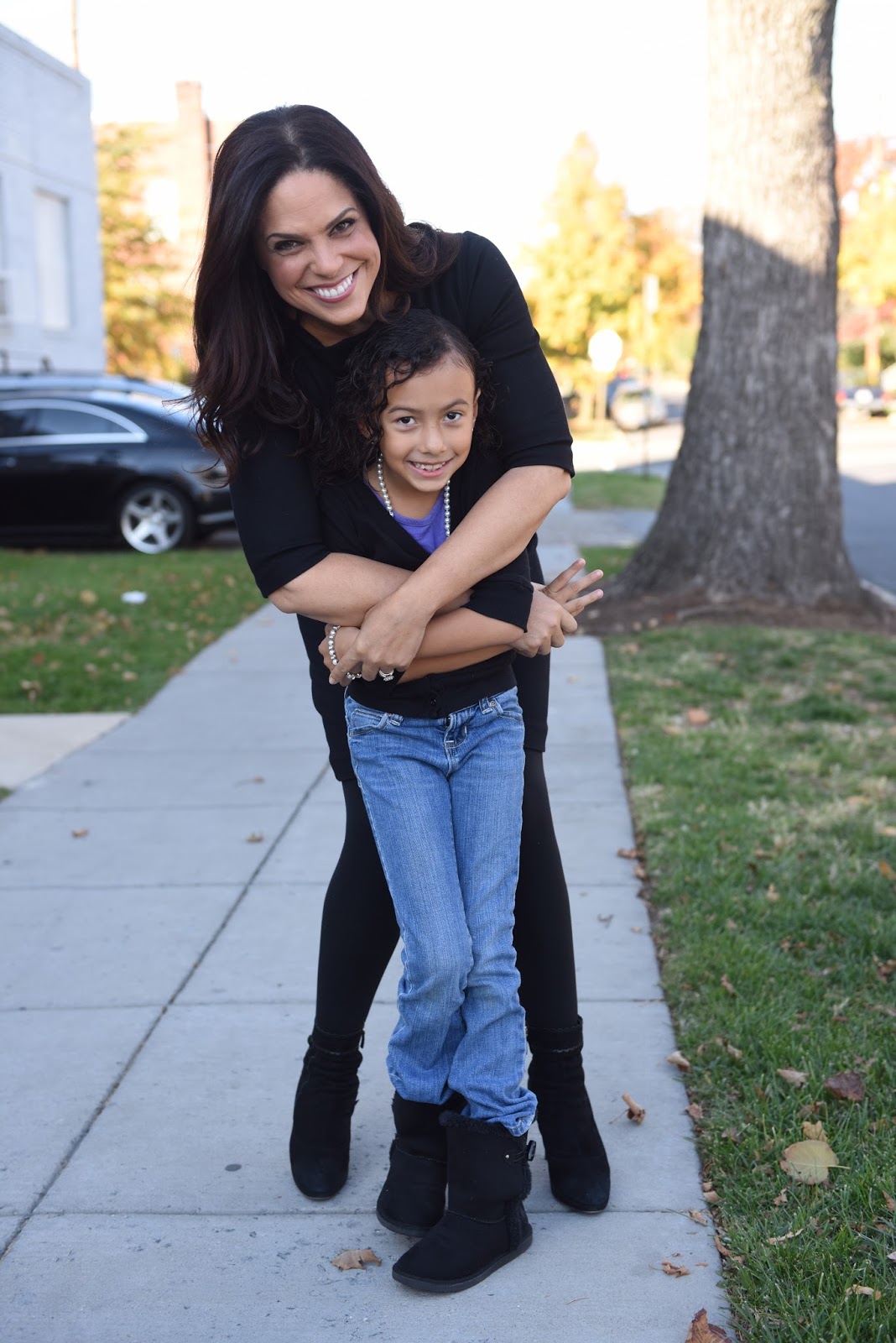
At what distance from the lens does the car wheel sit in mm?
13453

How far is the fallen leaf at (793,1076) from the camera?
10.3 ft

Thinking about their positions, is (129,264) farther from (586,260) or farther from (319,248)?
(319,248)

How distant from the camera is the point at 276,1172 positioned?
296 centimetres

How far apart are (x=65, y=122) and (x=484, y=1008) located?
20.8 m

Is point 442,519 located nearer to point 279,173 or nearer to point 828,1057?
point 279,173

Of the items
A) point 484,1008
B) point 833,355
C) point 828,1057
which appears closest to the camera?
Result: point 484,1008

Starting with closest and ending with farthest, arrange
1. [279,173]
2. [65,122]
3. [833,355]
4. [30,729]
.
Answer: [279,173], [30,729], [833,355], [65,122]

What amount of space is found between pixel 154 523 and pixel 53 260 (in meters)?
9.12

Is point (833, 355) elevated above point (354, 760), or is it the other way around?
point (833, 355)

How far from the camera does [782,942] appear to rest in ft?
13.1

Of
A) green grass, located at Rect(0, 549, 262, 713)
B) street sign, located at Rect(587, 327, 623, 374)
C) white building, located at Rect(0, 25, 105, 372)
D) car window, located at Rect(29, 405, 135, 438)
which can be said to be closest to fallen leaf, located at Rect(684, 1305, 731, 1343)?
green grass, located at Rect(0, 549, 262, 713)

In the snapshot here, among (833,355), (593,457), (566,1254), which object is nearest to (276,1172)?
(566,1254)

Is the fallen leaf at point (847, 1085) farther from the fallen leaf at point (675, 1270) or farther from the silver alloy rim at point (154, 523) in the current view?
the silver alloy rim at point (154, 523)

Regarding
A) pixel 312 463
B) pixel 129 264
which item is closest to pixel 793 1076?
pixel 312 463
